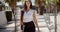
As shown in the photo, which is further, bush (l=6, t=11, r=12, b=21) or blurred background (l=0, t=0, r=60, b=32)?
bush (l=6, t=11, r=12, b=21)

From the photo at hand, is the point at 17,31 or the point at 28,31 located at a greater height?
the point at 28,31

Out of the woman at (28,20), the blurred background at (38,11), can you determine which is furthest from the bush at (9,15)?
the woman at (28,20)

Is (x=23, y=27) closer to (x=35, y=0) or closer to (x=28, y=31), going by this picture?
(x=28, y=31)

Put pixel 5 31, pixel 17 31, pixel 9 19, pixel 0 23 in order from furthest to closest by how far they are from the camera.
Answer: pixel 9 19 → pixel 0 23 → pixel 5 31 → pixel 17 31

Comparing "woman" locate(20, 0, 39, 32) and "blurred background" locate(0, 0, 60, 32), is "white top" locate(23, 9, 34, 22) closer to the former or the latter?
"woman" locate(20, 0, 39, 32)

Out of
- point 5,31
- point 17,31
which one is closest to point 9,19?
point 5,31

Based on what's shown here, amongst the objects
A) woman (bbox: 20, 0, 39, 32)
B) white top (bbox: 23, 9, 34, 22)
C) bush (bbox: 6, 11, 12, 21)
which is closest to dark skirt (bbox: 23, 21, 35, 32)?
woman (bbox: 20, 0, 39, 32)

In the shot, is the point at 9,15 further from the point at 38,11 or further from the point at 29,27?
the point at 29,27

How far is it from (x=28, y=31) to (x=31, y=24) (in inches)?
9.3

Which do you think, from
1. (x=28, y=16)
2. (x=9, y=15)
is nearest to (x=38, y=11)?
(x=9, y=15)

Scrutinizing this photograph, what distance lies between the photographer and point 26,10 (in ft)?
14.3

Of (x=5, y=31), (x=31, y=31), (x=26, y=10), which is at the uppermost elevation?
(x=26, y=10)

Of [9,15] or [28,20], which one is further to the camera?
[9,15]

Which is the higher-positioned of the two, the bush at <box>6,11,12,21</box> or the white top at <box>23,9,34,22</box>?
the white top at <box>23,9,34,22</box>
